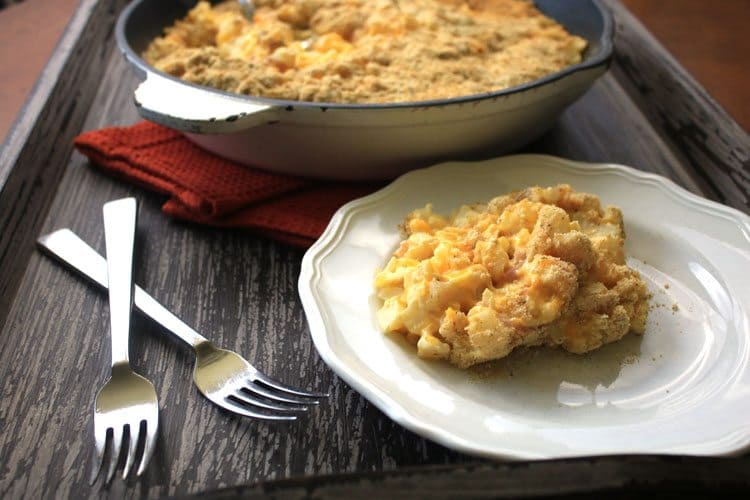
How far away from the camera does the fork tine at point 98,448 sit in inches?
25.8

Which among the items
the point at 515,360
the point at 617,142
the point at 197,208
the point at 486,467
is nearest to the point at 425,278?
the point at 515,360

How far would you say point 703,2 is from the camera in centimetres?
189

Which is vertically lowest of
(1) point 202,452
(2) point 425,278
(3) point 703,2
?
(3) point 703,2

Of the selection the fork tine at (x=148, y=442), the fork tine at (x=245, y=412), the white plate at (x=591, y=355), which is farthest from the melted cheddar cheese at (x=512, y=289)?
the fork tine at (x=148, y=442)

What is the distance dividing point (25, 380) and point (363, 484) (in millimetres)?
434

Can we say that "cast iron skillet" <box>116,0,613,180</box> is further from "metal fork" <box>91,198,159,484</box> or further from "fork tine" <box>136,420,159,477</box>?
"fork tine" <box>136,420,159,477</box>

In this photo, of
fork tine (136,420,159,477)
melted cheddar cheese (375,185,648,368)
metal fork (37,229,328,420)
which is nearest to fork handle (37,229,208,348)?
metal fork (37,229,328,420)

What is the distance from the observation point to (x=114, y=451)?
67 centimetres

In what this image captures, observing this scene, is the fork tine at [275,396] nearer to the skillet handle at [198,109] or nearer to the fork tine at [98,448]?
the fork tine at [98,448]

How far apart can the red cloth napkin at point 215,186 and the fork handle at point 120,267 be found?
6cm

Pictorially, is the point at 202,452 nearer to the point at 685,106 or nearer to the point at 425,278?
the point at 425,278

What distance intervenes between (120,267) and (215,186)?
7.4 inches

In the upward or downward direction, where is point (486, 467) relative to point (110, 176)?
upward

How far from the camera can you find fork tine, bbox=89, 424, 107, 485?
2.15 ft
